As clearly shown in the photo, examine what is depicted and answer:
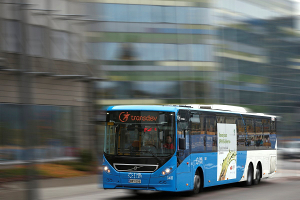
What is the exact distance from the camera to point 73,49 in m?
22.0

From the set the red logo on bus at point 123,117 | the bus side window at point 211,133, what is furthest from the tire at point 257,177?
the red logo on bus at point 123,117

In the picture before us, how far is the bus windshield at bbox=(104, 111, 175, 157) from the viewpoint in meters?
13.2

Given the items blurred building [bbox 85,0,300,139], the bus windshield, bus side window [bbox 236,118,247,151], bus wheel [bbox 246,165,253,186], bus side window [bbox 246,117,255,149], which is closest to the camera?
the bus windshield

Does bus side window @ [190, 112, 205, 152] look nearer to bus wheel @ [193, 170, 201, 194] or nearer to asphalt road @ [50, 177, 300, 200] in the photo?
bus wheel @ [193, 170, 201, 194]

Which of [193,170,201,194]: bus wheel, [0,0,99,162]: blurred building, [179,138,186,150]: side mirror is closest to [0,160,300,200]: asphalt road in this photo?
[193,170,201,194]: bus wheel

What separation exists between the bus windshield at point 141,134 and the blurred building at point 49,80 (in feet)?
21.1

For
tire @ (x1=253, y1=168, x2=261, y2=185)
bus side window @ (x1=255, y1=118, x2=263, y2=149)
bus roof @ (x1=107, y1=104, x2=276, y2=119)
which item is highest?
bus roof @ (x1=107, y1=104, x2=276, y2=119)

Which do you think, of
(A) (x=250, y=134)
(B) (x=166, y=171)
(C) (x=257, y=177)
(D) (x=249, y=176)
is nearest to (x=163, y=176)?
(B) (x=166, y=171)

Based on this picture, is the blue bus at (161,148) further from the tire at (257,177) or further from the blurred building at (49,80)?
the blurred building at (49,80)

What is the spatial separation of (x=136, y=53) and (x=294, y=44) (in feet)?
84.4

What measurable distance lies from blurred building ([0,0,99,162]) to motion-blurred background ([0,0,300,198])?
46mm

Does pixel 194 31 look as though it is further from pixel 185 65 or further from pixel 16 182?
pixel 16 182

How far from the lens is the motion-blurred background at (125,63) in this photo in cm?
1927

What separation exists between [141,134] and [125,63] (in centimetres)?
2712
